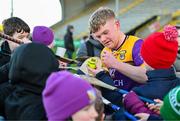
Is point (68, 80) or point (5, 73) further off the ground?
point (68, 80)

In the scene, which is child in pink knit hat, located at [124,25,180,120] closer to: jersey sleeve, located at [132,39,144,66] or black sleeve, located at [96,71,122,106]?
black sleeve, located at [96,71,122,106]

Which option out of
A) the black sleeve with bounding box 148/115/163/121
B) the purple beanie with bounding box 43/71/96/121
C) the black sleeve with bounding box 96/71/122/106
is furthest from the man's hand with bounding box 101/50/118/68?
the purple beanie with bounding box 43/71/96/121

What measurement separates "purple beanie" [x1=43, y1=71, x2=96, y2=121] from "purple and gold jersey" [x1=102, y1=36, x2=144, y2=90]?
110 centimetres

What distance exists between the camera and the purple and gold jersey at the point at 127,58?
123 inches

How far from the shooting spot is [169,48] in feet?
8.99

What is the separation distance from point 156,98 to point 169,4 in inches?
582

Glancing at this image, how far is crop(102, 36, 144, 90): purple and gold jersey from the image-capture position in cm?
314

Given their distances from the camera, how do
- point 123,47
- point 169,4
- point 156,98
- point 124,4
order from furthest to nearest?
point 124,4
point 169,4
point 123,47
point 156,98

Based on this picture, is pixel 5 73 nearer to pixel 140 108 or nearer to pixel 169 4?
pixel 140 108

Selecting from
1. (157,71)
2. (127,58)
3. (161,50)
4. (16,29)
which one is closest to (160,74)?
(157,71)

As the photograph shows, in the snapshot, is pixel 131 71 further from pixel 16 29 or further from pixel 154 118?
pixel 16 29

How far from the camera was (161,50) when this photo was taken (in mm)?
2736

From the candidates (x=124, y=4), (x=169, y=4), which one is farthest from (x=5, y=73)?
(x=124, y=4)

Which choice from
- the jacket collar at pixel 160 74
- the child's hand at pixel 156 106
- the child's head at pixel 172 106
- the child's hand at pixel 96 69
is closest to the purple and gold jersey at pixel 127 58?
the child's hand at pixel 96 69
